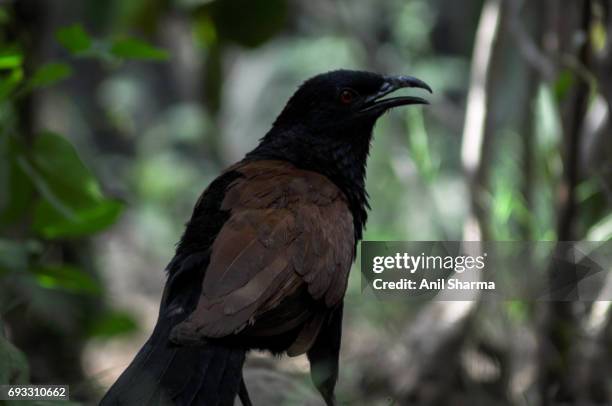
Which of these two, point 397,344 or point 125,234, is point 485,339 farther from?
point 125,234

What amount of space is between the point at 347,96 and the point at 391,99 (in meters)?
0.18

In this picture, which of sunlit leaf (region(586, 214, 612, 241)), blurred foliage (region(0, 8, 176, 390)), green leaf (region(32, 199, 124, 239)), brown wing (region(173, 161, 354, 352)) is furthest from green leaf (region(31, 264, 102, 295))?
sunlit leaf (region(586, 214, 612, 241))

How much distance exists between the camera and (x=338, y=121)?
3.69m

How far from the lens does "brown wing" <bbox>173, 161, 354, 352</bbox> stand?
274 cm

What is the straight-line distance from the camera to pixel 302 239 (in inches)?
120

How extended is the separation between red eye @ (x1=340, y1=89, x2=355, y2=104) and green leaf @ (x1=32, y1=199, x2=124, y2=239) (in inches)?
38.5

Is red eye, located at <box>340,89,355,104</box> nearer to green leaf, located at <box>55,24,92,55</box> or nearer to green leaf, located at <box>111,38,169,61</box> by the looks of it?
green leaf, located at <box>111,38,169,61</box>

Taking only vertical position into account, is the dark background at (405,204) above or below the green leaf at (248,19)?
below

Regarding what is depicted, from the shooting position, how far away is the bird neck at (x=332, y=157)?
357cm

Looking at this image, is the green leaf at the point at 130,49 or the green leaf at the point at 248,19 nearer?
the green leaf at the point at 130,49

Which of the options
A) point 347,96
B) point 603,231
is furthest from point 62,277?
point 603,231

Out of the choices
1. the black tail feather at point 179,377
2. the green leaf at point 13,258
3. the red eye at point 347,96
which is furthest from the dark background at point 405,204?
the red eye at point 347,96

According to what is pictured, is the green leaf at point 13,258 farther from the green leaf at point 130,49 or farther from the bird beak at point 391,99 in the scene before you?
the bird beak at point 391,99

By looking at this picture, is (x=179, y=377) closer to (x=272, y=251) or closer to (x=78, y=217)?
(x=272, y=251)
